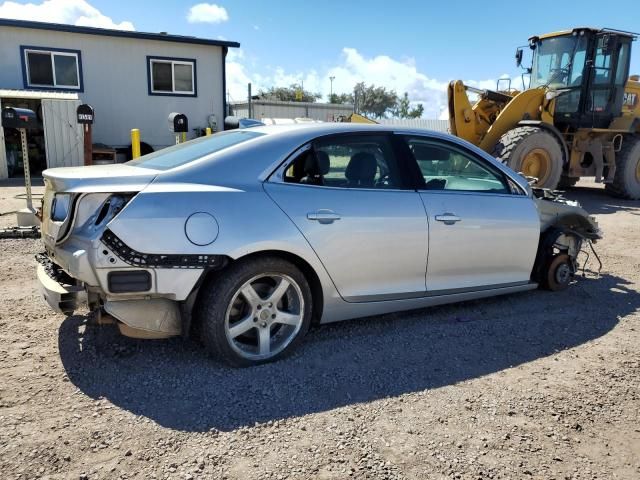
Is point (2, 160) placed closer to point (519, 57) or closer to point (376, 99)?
point (519, 57)

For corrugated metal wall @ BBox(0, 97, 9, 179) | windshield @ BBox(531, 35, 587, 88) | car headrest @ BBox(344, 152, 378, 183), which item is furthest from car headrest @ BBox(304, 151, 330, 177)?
corrugated metal wall @ BBox(0, 97, 9, 179)

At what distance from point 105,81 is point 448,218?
48.4 feet

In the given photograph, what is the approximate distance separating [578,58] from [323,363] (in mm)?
10898

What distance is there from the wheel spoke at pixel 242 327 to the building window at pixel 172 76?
14805 mm

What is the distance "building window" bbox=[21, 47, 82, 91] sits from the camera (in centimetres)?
1502

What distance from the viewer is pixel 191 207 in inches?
120

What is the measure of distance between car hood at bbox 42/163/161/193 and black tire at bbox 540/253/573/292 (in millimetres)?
3726

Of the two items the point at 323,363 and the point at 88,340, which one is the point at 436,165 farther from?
the point at 88,340

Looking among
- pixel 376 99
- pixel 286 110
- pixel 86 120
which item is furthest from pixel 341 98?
pixel 86 120

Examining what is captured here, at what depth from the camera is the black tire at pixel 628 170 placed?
12156mm

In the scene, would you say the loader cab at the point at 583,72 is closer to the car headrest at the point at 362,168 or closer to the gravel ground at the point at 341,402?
the gravel ground at the point at 341,402

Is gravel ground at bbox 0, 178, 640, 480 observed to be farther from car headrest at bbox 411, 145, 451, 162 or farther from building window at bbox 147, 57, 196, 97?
building window at bbox 147, 57, 196, 97

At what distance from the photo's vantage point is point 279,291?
3373mm

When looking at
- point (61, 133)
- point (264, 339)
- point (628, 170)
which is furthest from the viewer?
point (61, 133)
